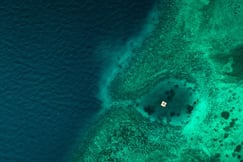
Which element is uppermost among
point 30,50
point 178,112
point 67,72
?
point 30,50

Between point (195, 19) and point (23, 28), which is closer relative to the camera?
point (195, 19)

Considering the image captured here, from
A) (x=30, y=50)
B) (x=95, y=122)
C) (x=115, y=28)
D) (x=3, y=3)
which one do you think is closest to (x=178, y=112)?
(x=95, y=122)

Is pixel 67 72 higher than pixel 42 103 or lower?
higher

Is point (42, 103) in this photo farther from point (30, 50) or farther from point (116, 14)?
point (116, 14)

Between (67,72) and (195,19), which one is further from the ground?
(195,19)

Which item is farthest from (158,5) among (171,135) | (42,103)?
(42,103)

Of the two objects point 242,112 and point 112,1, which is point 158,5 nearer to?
point 112,1
